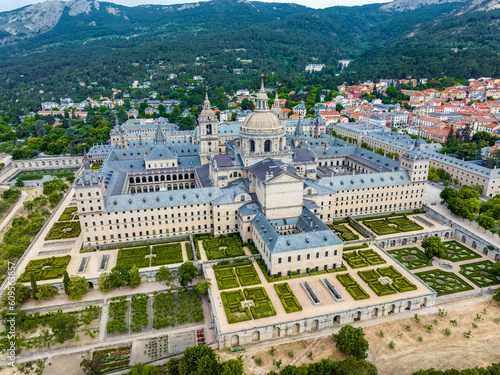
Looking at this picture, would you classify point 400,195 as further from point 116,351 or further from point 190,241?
point 116,351

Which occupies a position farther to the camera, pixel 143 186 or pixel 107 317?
pixel 143 186

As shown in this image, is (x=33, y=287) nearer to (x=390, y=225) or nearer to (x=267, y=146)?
(x=267, y=146)

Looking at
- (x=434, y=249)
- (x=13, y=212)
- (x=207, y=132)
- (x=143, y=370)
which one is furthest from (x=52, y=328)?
(x=434, y=249)

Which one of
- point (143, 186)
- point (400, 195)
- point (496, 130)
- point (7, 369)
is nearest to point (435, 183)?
point (400, 195)

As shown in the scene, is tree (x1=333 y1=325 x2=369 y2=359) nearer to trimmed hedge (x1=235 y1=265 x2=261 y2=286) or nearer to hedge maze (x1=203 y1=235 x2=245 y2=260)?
trimmed hedge (x1=235 y1=265 x2=261 y2=286)

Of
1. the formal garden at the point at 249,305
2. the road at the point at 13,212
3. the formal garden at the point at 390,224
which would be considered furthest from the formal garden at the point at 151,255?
the formal garden at the point at 390,224

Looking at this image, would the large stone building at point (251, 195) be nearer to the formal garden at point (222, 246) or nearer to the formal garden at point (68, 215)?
the formal garden at point (222, 246)
